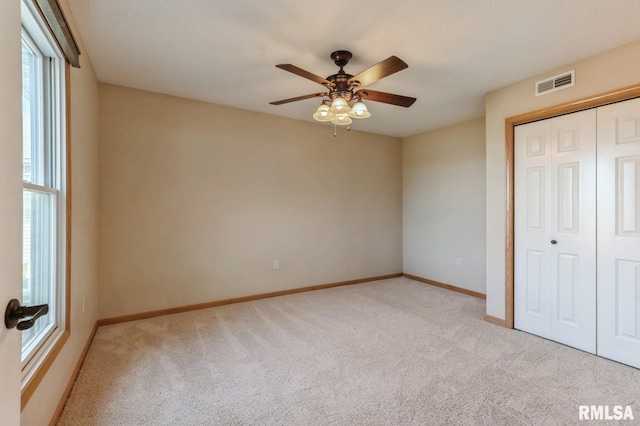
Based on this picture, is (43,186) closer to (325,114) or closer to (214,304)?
(325,114)

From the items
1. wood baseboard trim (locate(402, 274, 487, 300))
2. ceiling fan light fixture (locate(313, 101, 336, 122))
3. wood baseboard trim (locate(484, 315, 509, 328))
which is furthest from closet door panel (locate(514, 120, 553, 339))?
ceiling fan light fixture (locate(313, 101, 336, 122))

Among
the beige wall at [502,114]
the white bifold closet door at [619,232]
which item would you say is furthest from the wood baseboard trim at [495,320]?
the white bifold closet door at [619,232]

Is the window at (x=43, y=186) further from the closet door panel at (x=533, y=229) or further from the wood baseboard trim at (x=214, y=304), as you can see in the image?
the closet door panel at (x=533, y=229)

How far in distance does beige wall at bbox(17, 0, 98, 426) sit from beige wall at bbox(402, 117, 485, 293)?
4416 mm

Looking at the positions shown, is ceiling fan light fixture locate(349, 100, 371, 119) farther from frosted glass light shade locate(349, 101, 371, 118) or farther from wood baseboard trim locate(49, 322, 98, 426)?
wood baseboard trim locate(49, 322, 98, 426)

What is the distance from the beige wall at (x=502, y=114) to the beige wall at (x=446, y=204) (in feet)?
3.25

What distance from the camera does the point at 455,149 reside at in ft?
14.8

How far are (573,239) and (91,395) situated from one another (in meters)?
3.90

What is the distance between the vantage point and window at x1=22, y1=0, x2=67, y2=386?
1598 mm

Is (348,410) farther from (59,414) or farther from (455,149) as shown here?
(455,149)

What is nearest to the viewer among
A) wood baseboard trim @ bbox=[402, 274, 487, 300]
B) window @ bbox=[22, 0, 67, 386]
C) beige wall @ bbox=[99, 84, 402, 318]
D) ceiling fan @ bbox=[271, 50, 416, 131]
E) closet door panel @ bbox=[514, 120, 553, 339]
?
window @ bbox=[22, 0, 67, 386]

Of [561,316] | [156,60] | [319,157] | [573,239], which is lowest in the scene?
[561,316]

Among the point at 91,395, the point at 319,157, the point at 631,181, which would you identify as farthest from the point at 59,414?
the point at 631,181

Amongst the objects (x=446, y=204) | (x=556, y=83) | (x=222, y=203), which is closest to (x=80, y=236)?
(x=222, y=203)
